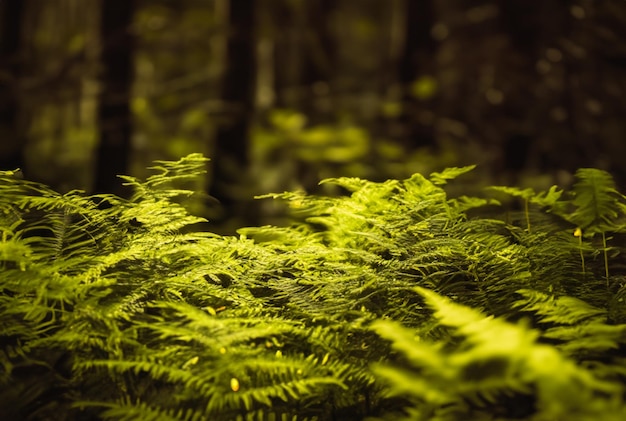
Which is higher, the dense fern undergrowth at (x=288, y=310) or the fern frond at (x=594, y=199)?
the fern frond at (x=594, y=199)

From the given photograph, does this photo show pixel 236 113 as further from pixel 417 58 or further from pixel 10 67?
pixel 417 58

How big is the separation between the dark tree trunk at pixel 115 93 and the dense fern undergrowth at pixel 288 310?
4.51 metres

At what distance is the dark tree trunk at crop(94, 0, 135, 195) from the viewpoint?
643 centimetres

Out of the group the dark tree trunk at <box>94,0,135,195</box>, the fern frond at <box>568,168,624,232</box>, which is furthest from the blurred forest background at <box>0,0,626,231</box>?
the fern frond at <box>568,168,624,232</box>

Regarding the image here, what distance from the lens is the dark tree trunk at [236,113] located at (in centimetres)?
668

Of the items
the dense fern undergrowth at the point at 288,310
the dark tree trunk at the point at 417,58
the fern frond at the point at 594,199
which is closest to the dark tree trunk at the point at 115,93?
the dark tree trunk at the point at 417,58

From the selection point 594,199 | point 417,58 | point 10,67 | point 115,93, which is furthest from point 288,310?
point 417,58

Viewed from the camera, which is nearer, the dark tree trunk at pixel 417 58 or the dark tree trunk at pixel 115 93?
the dark tree trunk at pixel 115 93

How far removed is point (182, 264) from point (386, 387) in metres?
0.83

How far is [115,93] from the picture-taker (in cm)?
677

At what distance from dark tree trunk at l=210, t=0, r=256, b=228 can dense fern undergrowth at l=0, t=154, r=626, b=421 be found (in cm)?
454

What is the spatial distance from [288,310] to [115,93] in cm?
575

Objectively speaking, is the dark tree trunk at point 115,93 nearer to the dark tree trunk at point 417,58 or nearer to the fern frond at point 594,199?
the dark tree trunk at point 417,58

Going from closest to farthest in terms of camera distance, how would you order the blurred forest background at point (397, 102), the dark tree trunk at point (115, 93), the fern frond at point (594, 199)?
1. the fern frond at point (594, 199)
2. the dark tree trunk at point (115, 93)
3. the blurred forest background at point (397, 102)
